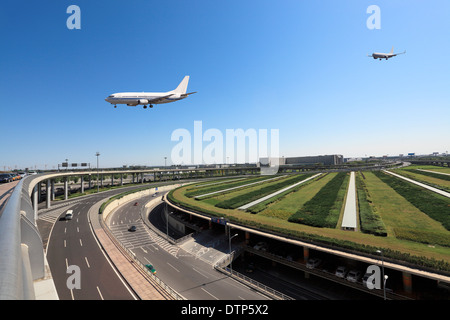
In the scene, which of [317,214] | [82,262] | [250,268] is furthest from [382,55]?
[82,262]

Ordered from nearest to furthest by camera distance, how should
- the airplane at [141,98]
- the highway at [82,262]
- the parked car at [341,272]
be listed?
the highway at [82,262] < the parked car at [341,272] < the airplane at [141,98]

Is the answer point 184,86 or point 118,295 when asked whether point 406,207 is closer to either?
point 118,295

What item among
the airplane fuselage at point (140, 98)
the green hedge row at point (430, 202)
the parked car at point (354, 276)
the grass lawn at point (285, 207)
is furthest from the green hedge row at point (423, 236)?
the airplane fuselage at point (140, 98)

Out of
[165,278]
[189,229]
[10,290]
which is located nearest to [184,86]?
[189,229]

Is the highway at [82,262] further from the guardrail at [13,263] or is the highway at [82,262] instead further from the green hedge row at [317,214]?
the green hedge row at [317,214]
